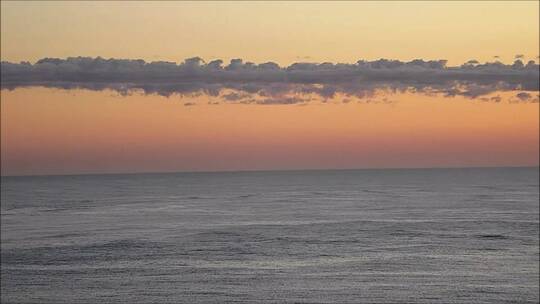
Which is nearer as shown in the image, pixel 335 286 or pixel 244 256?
pixel 335 286

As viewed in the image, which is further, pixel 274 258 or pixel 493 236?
pixel 493 236

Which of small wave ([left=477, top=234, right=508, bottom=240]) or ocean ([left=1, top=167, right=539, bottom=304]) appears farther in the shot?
small wave ([left=477, top=234, right=508, bottom=240])

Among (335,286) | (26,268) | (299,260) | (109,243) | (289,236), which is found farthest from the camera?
(289,236)

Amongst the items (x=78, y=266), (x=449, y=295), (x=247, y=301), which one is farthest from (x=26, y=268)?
(x=449, y=295)

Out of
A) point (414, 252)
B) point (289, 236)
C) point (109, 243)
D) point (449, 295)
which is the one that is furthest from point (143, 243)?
point (449, 295)

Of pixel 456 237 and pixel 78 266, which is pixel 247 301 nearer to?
pixel 78 266

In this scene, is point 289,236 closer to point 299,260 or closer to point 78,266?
point 299,260

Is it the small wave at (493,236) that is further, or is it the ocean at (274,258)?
the small wave at (493,236)

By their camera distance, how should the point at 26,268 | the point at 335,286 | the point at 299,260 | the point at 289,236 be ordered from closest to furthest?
the point at 335,286
the point at 26,268
the point at 299,260
the point at 289,236

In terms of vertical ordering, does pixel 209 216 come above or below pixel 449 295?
below
